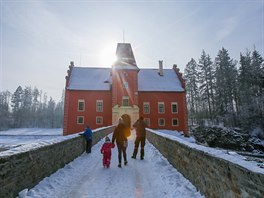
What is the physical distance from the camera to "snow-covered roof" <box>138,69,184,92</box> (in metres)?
36.6

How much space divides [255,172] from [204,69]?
1869 inches

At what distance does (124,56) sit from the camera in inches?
1416

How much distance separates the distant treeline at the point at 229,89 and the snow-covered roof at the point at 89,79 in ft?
75.3

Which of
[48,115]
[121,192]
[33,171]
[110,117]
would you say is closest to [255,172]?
[121,192]

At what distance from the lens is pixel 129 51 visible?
36625 millimetres

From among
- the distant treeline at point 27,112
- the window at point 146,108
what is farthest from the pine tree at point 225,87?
the distant treeline at point 27,112

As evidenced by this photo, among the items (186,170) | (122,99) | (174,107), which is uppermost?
(122,99)

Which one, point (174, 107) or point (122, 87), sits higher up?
point (122, 87)

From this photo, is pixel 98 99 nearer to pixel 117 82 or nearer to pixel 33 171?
pixel 117 82

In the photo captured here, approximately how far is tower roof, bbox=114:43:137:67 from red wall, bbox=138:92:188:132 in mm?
6139

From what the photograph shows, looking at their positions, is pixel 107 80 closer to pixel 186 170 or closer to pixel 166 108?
pixel 166 108

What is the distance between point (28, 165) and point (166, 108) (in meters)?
32.3

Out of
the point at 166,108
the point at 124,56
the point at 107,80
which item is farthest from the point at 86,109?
the point at 166,108

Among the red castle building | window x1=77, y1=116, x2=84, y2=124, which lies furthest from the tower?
window x1=77, y1=116, x2=84, y2=124
